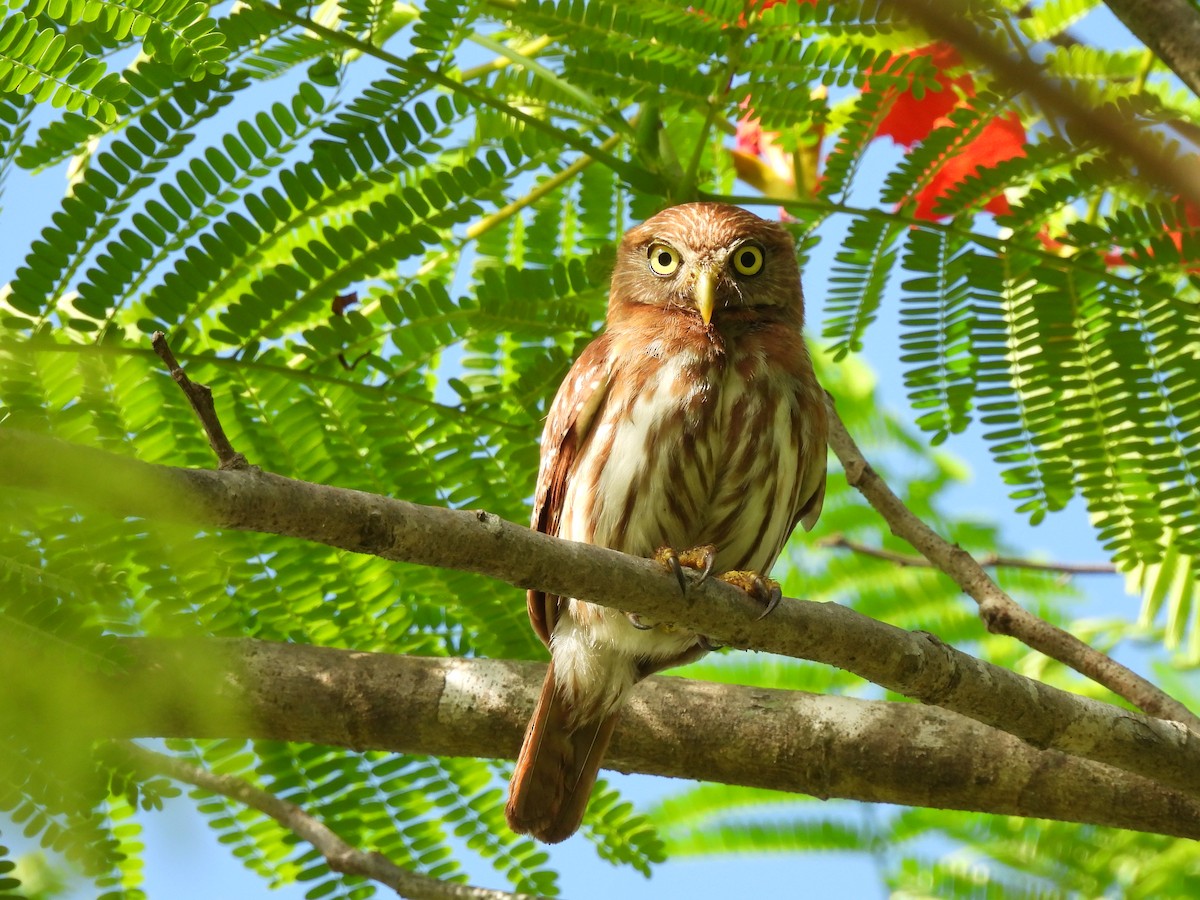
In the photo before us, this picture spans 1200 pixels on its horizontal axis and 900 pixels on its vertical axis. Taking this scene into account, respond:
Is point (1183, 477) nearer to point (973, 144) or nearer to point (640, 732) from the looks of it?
point (973, 144)

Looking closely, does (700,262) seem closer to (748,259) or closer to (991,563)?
(748,259)

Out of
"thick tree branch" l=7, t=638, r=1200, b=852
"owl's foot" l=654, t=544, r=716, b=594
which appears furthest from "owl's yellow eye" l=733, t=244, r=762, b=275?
"thick tree branch" l=7, t=638, r=1200, b=852

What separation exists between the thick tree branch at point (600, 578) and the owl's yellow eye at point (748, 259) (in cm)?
126

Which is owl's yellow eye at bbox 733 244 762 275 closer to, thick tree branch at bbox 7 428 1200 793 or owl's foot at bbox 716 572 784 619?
owl's foot at bbox 716 572 784 619

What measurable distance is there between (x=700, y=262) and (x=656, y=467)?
0.68 meters

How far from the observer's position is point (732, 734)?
3.68 m

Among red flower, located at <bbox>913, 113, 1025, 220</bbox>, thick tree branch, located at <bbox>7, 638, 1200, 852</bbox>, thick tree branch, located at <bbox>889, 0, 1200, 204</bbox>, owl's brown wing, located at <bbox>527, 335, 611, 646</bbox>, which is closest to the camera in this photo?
thick tree branch, located at <bbox>889, 0, 1200, 204</bbox>

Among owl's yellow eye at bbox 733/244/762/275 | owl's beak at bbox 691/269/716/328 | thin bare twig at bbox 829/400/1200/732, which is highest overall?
owl's yellow eye at bbox 733/244/762/275

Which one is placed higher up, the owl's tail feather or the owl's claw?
the owl's claw

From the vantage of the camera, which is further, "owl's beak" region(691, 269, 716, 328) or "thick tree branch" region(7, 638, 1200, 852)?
"owl's beak" region(691, 269, 716, 328)

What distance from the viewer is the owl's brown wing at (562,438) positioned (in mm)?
3611

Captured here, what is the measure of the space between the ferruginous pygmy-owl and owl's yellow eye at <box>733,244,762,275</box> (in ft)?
0.21

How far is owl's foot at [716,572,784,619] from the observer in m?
2.99

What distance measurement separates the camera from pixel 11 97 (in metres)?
2.90
